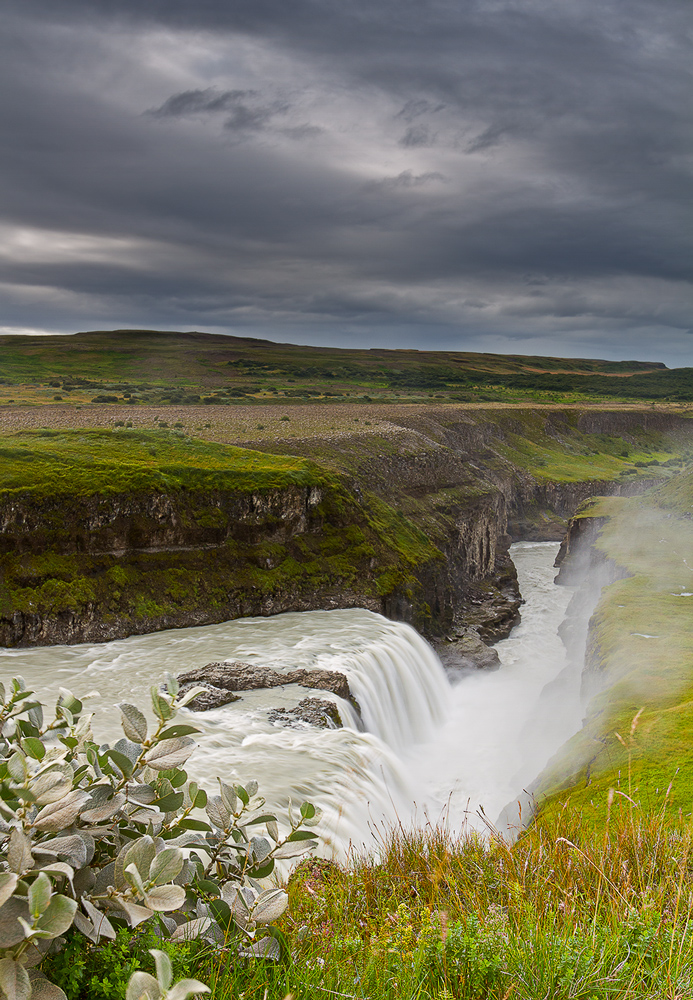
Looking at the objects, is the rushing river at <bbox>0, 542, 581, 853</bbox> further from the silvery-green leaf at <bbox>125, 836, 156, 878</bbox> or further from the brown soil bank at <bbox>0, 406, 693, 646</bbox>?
the silvery-green leaf at <bbox>125, 836, 156, 878</bbox>

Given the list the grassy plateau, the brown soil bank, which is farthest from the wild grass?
the brown soil bank

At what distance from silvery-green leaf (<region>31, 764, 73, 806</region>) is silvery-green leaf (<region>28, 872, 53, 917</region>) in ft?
1.86

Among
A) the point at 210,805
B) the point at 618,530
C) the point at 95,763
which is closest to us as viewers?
the point at 95,763

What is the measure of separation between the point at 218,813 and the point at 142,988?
1.58 meters

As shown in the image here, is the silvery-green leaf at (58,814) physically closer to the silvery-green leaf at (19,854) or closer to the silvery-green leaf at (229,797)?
the silvery-green leaf at (19,854)

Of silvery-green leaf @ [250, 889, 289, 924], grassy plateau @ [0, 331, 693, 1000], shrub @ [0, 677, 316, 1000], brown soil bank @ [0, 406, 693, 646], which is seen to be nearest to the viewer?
shrub @ [0, 677, 316, 1000]

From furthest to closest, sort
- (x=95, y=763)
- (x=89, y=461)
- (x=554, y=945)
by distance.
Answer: (x=89, y=461) → (x=554, y=945) → (x=95, y=763)

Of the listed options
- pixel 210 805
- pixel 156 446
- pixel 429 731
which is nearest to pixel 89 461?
pixel 156 446

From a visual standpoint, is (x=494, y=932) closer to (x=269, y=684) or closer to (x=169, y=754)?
(x=169, y=754)

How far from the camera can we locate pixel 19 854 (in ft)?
8.91

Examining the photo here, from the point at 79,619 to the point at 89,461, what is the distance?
Answer: 9270 mm

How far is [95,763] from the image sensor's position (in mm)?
3576

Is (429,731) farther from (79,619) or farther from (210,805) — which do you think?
(210,805)

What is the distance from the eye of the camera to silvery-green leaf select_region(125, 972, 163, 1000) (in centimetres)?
247
